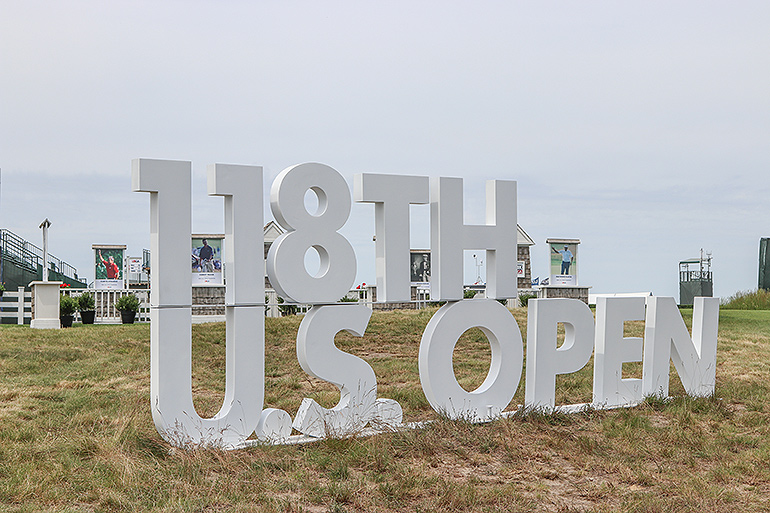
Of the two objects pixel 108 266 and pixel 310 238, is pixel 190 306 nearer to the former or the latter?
pixel 310 238

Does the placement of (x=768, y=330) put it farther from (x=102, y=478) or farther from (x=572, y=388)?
(x=102, y=478)

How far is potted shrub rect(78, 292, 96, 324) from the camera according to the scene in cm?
1873

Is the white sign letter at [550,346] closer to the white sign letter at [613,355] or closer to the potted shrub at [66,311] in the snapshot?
the white sign letter at [613,355]

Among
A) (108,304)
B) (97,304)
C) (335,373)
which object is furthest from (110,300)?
(335,373)

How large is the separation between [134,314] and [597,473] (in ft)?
57.5

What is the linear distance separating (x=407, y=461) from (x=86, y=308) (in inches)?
626

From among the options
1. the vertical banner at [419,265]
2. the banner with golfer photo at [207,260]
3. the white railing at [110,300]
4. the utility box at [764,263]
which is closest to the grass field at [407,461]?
the white railing at [110,300]

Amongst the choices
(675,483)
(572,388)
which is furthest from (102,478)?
(572,388)

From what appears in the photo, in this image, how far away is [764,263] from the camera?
3031 centimetres

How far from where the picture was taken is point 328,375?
6023 millimetres

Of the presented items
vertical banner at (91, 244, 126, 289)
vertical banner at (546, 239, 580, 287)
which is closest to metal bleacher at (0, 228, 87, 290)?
vertical banner at (91, 244, 126, 289)

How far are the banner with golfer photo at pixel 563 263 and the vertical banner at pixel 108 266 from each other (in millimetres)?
16032

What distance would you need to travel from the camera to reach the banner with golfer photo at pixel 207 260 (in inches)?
891

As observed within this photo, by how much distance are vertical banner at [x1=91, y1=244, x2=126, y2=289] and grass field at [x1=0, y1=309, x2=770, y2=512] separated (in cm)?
1614
